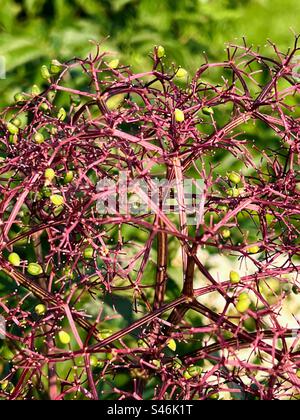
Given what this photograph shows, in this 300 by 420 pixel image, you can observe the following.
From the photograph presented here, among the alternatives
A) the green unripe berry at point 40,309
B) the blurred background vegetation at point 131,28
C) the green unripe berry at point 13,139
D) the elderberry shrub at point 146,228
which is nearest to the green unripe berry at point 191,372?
the elderberry shrub at point 146,228

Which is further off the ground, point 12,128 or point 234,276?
point 12,128

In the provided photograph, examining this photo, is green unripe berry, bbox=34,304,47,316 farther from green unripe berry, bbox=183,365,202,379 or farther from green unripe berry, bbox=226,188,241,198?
green unripe berry, bbox=226,188,241,198

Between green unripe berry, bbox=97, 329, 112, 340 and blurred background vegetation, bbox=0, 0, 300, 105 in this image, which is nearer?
green unripe berry, bbox=97, 329, 112, 340

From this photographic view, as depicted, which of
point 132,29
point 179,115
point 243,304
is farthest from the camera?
point 132,29

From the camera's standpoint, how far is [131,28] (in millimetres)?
3092

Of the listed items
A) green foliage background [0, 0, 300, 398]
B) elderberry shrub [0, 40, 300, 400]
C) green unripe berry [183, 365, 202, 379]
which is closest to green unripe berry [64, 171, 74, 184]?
elderberry shrub [0, 40, 300, 400]

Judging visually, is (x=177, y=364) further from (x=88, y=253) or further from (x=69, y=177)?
(x=69, y=177)

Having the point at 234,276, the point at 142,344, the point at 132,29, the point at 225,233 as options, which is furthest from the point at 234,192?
the point at 132,29

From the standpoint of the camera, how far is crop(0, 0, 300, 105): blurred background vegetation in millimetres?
2528

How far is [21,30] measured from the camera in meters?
3.06

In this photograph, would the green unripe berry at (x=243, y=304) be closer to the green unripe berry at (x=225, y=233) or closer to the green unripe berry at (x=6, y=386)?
the green unripe berry at (x=225, y=233)

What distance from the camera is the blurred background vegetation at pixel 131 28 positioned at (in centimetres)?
253
